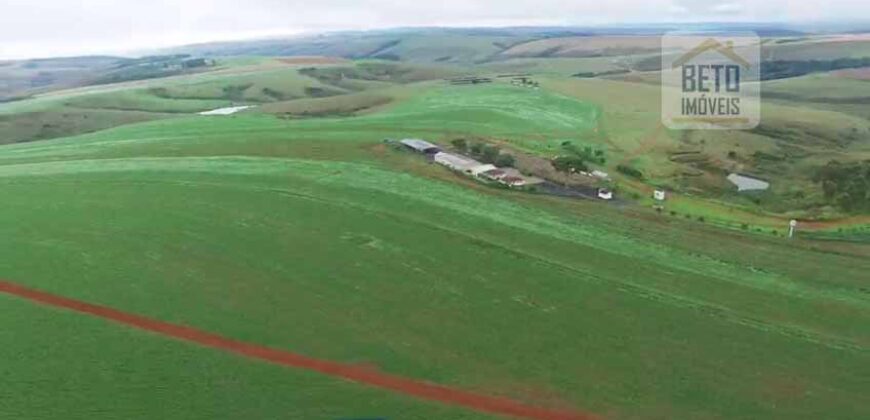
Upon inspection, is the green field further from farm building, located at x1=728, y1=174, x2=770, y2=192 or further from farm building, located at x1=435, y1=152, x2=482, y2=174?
farm building, located at x1=435, y1=152, x2=482, y2=174

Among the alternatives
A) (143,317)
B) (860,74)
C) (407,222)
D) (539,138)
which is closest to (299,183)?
(407,222)

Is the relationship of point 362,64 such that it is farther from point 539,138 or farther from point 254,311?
point 254,311

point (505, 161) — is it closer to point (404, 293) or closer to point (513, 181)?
point (513, 181)

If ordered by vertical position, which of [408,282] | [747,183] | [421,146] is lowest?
[747,183]

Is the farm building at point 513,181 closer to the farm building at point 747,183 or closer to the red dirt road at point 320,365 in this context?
the farm building at point 747,183

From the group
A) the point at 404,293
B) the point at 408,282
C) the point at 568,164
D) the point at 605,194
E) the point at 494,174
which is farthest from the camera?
the point at 568,164

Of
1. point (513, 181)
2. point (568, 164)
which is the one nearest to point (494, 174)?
point (513, 181)

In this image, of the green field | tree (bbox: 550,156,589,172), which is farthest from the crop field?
tree (bbox: 550,156,589,172)
